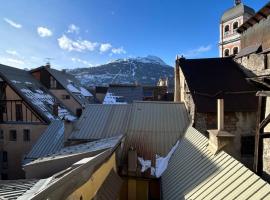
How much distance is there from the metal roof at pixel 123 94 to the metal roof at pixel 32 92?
1021 centimetres

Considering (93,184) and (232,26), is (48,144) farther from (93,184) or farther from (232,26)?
(232,26)

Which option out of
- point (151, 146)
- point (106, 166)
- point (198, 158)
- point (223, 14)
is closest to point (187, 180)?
point (198, 158)

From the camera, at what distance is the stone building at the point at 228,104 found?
53.0 feet

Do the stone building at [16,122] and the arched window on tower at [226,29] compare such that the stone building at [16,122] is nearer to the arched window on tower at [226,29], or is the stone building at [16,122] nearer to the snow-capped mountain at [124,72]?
the arched window on tower at [226,29]

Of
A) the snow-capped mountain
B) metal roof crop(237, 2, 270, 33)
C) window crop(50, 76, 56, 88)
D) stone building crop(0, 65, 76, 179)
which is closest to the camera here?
metal roof crop(237, 2, 270, 33)

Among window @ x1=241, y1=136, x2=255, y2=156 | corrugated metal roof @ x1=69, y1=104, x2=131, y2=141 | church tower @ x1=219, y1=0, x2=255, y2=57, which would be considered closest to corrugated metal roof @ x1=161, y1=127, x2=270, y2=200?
window @ x1=241, y1=136, x2=255, y2=156

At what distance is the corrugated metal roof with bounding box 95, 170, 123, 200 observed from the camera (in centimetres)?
956

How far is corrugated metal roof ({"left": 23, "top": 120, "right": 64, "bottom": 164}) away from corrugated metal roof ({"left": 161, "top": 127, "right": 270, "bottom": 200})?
1099cm

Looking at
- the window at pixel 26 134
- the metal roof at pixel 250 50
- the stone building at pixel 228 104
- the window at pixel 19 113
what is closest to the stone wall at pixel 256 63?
the metal roof at pixel 250 50

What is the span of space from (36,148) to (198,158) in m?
14.1

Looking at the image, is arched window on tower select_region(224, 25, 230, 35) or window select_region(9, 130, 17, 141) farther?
arched window on tower select_region(224, 25, 230, 35)

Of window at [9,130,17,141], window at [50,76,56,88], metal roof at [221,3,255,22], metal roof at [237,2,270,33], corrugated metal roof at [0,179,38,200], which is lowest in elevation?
window at [9,130,17,141]

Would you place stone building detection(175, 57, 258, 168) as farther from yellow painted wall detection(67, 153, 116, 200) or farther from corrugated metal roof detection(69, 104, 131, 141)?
yellow painted wall detection(67, 153, 116, 200)

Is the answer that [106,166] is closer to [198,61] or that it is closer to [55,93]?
[198,61]
